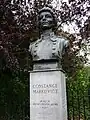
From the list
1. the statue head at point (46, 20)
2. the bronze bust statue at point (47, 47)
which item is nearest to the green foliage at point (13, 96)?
the bronze bust statue at point (47, 47)

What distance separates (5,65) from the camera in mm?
7918

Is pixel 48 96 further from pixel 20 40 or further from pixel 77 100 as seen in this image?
pixel 20 40

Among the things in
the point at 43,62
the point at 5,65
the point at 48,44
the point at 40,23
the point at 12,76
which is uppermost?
the point at 40,23

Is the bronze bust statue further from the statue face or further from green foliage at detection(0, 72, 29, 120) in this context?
green foliage at detection(0, 72, 29, 120)

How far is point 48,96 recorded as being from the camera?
5.39 m

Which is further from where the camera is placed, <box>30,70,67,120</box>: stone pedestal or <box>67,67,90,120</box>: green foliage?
<box>67,67,90,120</box>: green foliage

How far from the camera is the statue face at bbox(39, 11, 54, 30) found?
5.62m

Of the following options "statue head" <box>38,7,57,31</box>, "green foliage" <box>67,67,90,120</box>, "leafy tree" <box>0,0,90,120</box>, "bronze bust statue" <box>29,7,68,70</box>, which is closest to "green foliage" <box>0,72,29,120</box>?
"leafy tree" <box>0,0,90,120</box>

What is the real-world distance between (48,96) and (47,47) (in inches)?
39.4

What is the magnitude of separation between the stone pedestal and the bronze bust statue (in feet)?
0.58

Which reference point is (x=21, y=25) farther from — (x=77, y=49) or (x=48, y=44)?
(x=48, y=44)

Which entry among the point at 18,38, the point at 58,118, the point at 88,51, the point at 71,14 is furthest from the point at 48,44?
the point at 88,51

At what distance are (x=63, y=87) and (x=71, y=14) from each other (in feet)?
11.2

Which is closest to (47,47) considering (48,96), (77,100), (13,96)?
(48,96)
